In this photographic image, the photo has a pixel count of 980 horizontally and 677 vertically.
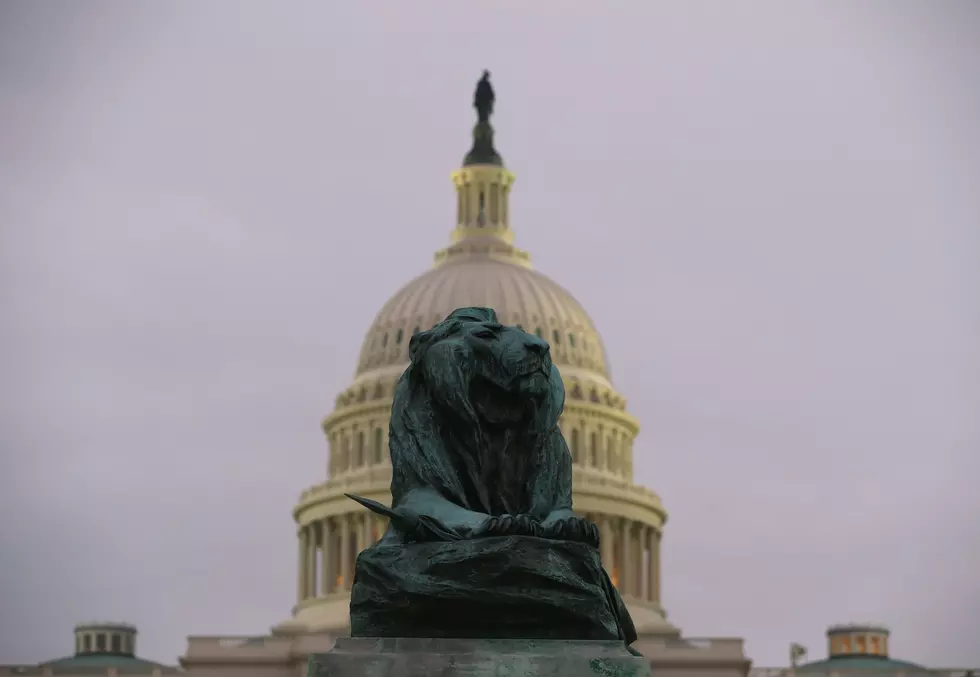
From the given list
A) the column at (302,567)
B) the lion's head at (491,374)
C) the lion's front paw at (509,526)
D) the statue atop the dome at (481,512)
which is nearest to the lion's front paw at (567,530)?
the statue atop the dome at (481,512)

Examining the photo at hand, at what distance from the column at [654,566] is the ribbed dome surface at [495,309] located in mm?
8264

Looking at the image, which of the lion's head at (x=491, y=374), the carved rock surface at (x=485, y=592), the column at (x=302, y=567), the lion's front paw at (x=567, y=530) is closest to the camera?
the carved rock surface at (x=485, y=592)

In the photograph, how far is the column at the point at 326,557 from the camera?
425 feet

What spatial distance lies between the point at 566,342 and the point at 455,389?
11169 cm

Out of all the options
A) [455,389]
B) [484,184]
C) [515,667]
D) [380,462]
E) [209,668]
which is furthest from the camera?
[484,184]

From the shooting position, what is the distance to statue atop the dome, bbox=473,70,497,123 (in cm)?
14062

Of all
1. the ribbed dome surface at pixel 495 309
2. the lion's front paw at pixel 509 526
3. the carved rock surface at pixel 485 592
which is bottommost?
the carved rock surface at pixel 485 592

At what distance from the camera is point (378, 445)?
427 ft

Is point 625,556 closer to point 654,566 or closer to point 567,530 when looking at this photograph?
point 654,566

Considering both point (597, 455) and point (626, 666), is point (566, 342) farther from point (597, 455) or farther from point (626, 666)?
point (626, 666)

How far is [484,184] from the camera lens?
471 ft

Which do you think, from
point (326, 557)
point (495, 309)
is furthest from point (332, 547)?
point (495, 309)

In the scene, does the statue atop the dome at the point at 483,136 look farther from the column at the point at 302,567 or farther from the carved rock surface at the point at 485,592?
the carved rock surface at the point at 485,592

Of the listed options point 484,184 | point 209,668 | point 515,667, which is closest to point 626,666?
point 515,667
